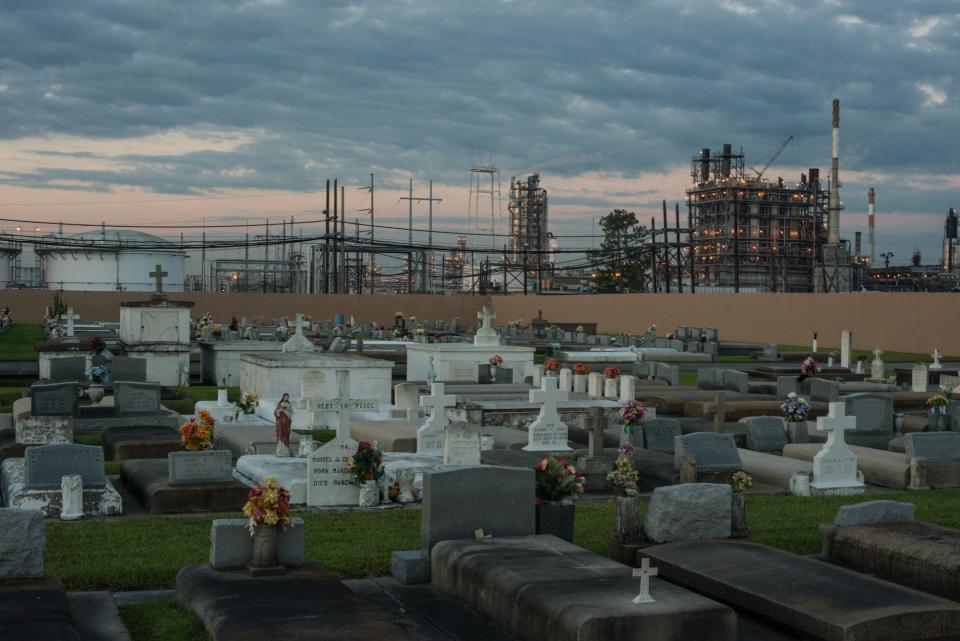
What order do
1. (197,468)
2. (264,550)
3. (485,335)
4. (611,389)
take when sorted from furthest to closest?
(485,335), (611,389), (197,468), (264,550)

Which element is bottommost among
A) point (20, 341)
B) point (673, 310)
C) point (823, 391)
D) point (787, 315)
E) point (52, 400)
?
point (823, 391)

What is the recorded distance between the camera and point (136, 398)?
21.6 metres

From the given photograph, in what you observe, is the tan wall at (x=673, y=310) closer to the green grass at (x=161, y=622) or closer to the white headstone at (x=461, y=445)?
the white headstone at (x=461, y=445)

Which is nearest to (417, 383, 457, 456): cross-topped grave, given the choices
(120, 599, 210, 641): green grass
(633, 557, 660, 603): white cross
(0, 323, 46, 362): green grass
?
(120, 599, 210, 641): green grass

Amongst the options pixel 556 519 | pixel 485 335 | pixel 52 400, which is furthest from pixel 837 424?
pixel 485 335

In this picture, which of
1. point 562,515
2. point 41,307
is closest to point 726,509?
point 562,515

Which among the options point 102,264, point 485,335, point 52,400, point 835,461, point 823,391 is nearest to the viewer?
point 835,461

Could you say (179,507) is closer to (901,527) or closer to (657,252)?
(901,527)

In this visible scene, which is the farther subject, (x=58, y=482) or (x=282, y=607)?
(x=58, y=482)

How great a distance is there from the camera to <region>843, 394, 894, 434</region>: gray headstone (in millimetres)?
21344

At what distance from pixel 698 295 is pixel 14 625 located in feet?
192

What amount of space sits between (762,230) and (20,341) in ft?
208

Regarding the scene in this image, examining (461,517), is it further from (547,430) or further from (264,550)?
(547,430)

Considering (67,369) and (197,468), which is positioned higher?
(67,369)
